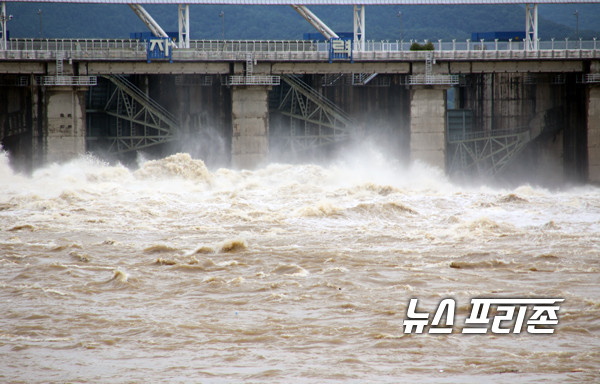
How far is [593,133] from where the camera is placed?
50281 mm

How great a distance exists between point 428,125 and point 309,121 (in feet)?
25.5

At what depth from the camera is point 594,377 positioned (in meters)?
12.9

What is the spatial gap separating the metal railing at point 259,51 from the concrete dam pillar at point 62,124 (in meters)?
2.12

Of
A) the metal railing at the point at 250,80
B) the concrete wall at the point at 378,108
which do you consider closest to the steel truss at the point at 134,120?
the metal railing at the point at 250,80

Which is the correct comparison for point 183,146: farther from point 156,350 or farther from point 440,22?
point 440,22

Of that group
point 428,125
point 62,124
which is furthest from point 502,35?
point 62,124

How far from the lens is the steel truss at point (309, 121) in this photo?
5256cm

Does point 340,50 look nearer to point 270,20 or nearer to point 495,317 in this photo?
point 495,317

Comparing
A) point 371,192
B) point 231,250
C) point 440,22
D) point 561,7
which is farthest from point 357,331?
point 561,7

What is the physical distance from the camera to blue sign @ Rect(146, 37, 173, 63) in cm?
4628

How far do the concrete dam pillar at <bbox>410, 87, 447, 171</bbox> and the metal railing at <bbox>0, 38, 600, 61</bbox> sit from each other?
2371 millimetres

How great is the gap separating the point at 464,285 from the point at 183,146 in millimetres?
33759

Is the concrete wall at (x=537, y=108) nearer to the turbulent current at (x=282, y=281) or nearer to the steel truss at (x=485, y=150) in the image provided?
the steel truss at (x=485, y=150)

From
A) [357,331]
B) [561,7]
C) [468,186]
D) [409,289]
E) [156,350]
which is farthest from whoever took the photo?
[561,7]
